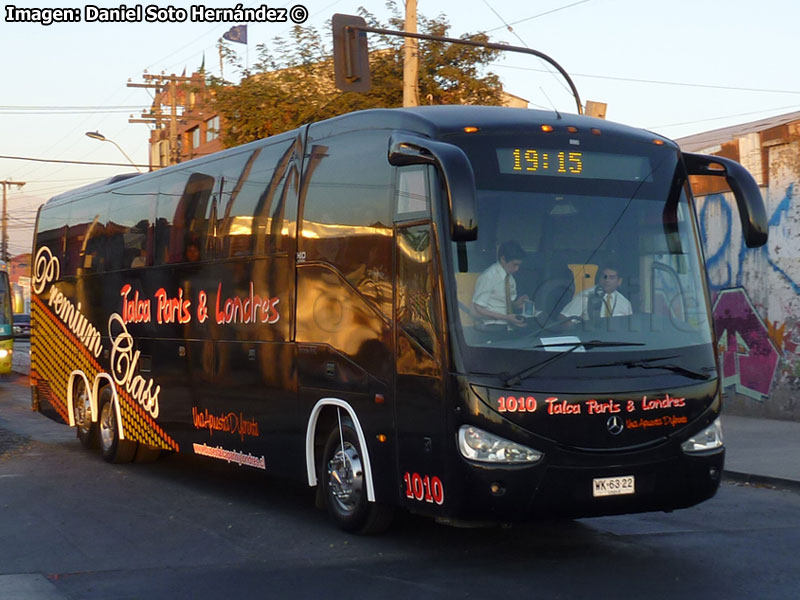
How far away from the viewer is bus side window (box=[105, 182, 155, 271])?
→ 42.4 ft

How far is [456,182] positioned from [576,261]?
119 centimetres

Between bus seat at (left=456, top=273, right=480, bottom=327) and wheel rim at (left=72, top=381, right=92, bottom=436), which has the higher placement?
bus seat at (left=456, top=273, right=480, bottom=327)

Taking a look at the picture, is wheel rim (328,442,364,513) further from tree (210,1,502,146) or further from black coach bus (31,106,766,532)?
tree (210,1,502,146)

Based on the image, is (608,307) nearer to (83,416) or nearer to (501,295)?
(501,295)

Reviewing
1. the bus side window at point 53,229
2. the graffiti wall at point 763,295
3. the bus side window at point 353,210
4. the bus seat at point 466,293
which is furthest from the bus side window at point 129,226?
the graffiti wall at point 763,295

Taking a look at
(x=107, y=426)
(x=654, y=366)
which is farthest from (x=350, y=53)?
(x=654, y=366)

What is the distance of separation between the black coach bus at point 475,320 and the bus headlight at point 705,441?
0.07 ft

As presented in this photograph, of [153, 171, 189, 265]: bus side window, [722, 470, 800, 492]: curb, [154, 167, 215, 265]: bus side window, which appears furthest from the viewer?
[153, 171, 189, 265]: bus side window

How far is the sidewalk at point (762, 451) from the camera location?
38.8 ft

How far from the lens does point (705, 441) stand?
796 centimetres

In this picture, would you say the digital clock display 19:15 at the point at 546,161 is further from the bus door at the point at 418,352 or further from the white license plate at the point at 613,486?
the white license plate at the point at 613,486

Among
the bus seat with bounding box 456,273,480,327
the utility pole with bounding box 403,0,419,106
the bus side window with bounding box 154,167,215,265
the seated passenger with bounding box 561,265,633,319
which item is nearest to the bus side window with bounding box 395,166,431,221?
the bus seat with bounding box 456,273,480,327

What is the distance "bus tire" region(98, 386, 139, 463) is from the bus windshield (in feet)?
23.3

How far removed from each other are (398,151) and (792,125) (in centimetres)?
1046
